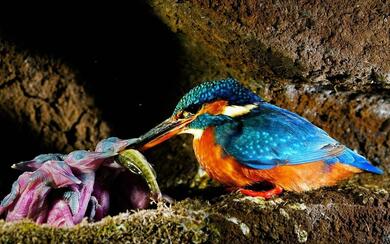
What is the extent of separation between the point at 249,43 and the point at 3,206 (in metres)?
1.46

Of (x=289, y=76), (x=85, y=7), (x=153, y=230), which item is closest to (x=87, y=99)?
(x=85, y=7)

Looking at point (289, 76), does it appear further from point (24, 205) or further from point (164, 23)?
point (24, 205)

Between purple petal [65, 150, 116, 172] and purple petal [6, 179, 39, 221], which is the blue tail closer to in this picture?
purple petal [65, 150, 116, 172]

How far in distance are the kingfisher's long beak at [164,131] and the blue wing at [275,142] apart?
203 mm

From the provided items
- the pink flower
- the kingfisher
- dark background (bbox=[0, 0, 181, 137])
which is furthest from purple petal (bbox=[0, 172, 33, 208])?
dark background (bbox=[0, 0, 181, 137])

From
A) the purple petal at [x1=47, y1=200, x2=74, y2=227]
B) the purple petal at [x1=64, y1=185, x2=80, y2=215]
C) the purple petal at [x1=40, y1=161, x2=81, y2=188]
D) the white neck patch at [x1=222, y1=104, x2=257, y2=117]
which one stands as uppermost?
the white neck patch at [x1=222, y1=104, x2=257, y2=117]

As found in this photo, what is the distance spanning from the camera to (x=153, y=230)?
2.89 m

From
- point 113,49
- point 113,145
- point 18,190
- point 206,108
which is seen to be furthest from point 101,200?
point 113,49

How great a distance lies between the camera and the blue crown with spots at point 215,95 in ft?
11.9

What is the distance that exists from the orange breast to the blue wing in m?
0.03

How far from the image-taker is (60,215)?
3.18m

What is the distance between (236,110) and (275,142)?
0.30m

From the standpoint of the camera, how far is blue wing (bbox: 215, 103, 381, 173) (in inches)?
A: 135

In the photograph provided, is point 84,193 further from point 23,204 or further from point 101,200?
point 23,204
